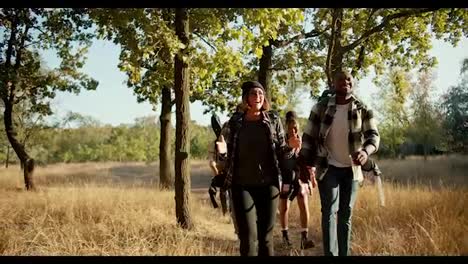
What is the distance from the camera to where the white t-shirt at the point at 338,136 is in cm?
449

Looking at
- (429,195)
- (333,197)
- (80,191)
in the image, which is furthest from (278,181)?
(80,191)

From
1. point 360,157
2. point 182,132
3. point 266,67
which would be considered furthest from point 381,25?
point 360,157

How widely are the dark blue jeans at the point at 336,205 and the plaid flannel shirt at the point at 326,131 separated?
4.3 inches

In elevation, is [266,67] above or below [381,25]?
below

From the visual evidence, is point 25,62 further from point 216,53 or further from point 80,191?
point 216,53

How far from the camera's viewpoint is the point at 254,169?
13.9ft

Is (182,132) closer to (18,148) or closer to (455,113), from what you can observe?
(18,148)

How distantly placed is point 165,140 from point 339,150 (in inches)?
381

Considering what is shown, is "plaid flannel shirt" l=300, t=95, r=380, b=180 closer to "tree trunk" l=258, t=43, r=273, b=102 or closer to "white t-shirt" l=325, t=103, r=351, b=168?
"white t-shirt" l=325, t=103, r=351, b=168

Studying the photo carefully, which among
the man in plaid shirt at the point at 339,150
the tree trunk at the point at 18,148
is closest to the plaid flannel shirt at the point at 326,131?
the man in plaid shirt at the point at 339,150

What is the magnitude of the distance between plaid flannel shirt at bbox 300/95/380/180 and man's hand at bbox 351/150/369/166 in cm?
14

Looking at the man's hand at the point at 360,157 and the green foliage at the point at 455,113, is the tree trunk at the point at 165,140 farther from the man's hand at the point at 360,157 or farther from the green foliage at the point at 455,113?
the green foliage at the point at 455,113

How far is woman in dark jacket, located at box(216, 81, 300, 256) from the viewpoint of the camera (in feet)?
13.8

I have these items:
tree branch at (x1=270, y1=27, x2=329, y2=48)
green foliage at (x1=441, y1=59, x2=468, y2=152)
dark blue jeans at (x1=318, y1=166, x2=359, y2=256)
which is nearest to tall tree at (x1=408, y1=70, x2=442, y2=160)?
green foliage at (x1=441, y1=59, x2=468, y2=152)
